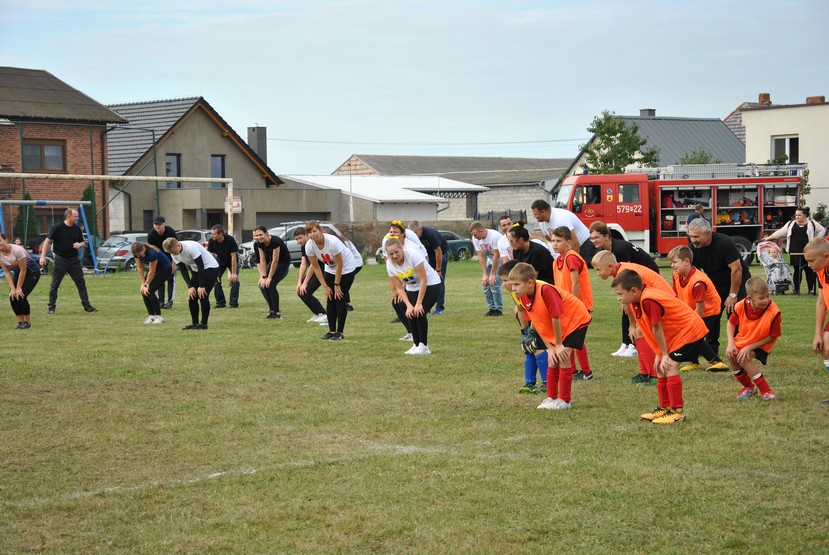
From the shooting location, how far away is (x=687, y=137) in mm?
60062

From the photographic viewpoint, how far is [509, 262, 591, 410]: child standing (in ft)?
28.3

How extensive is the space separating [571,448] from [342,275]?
8.14 metres

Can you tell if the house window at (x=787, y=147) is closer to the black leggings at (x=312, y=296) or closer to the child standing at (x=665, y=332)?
the black leggings at (x=312, y=296)

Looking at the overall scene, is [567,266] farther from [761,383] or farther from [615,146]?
[615,146]

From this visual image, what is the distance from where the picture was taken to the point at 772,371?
35.4ft

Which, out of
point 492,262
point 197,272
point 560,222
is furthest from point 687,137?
point 560,222

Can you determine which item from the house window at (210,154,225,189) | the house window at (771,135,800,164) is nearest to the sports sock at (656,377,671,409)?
the house window at (210,154,225,189)

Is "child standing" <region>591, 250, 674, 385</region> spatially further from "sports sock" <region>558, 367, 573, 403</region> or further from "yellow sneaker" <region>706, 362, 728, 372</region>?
"yellow sneaker" <region>706, 362, 728, 372</region>

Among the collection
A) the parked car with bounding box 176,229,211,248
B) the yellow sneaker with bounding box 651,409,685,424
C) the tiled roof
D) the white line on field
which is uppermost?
the tiled roof

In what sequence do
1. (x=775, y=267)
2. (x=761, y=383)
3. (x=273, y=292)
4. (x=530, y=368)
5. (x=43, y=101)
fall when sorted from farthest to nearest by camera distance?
1. (x=43, y=101)
2. (x=775, y=267)
3. (x=273, y=292)
4. (x=530, y=368)
5. (x=761, y=383)

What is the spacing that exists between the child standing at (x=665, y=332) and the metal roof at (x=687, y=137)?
1968 inches

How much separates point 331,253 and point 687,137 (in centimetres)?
4930

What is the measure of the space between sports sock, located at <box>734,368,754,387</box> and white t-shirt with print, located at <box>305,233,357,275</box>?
6.92 meters

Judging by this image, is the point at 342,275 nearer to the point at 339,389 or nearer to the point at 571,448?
the point at 339,389
